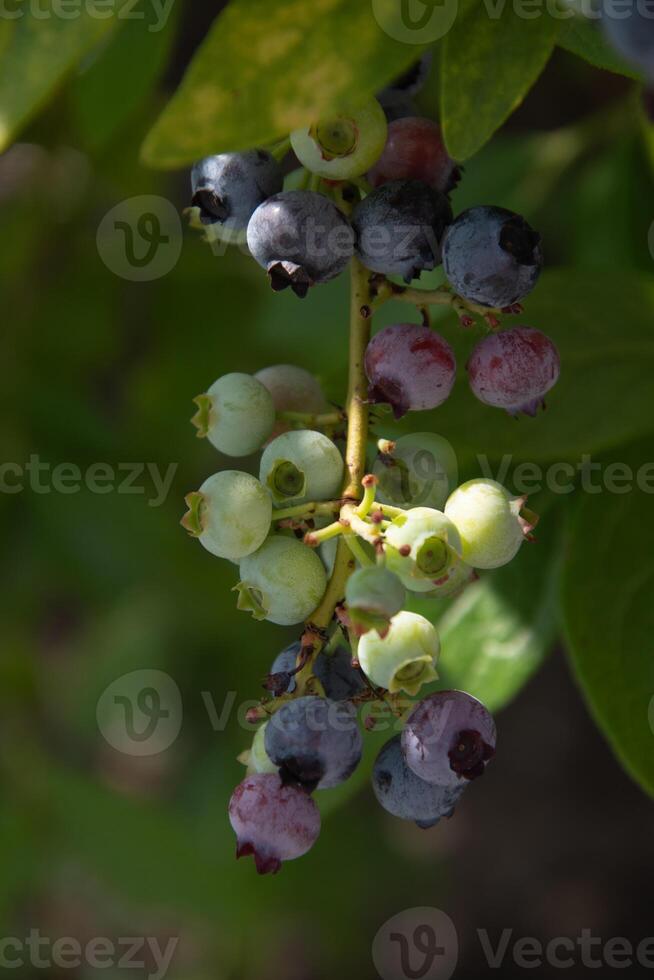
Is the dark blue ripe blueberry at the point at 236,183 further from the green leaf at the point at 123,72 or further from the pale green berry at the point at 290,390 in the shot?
the green leaf at the point at 123,72

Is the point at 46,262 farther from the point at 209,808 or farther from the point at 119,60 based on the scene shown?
the point at 209,808

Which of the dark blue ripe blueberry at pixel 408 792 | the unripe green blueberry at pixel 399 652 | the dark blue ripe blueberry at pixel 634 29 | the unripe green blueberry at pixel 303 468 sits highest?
the dark blue ripe blueberry at pixel 634 29

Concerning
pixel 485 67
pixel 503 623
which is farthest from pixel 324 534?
pixel 503 623

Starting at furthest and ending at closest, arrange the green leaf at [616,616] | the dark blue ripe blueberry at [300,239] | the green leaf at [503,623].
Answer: the green leaf at [503,623]
the green leaf at [616,616]
the dark blue ripe blueberry at [300,239]

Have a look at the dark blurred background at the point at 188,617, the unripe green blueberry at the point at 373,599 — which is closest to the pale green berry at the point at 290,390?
the unripe green blueberry at the point at 373,599

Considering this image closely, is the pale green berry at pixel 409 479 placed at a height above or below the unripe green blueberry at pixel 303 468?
below

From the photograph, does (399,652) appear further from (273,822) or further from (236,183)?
(236,183)

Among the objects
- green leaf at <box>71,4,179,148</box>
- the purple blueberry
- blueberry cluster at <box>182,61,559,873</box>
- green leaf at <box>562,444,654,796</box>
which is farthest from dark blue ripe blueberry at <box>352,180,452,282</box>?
green leaf at <box>71,4,179,148</box>

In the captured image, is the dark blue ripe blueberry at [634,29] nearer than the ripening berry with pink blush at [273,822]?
Yes
